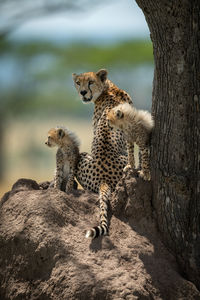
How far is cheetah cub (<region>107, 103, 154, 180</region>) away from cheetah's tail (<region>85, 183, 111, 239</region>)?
0.94 feet

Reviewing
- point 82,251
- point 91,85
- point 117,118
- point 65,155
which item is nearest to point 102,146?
point 65,155

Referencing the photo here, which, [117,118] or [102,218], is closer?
[102,218]

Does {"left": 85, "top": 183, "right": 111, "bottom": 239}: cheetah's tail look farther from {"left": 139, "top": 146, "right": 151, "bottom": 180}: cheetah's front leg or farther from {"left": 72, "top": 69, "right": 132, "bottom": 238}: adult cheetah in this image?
Result: {"left": 139, "top": 146, "right": 151, "bottom": 180}: cheetah's front leg

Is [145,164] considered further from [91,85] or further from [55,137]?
[91,85]

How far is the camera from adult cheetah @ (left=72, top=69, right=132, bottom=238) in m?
4.30

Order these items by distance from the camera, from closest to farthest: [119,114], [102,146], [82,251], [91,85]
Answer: [82,251] < [119,114] < [102,146] < [91,85]

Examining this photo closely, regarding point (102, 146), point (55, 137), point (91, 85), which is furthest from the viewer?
point (91, 85)

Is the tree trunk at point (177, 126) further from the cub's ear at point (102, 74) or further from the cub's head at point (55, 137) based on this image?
the cub's ear at point (102, 74)

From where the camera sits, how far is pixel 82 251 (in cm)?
349

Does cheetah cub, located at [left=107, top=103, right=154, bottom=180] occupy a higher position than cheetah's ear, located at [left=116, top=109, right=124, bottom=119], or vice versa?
cheetah's ear, located at [left=116, top=109, right=124, bottom=119]

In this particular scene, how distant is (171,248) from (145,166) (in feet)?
1.87

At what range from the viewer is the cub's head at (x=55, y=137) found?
15.1ft

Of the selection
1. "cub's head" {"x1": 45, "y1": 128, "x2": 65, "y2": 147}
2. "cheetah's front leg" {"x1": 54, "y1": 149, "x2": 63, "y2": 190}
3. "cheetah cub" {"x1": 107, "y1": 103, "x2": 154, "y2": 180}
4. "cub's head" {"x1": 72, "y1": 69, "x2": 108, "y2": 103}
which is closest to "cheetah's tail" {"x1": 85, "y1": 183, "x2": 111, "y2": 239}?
"cheetah cub" {"x1": 107, "y1": 103, "x2": 154, "y2": 180}

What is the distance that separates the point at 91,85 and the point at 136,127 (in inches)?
53.1
